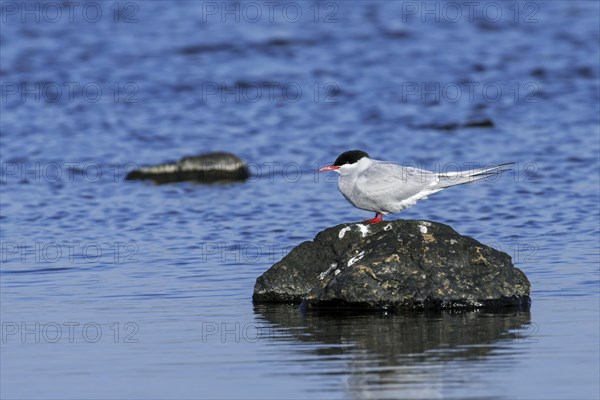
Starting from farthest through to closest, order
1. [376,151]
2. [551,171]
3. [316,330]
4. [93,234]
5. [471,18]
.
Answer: [471,18] → [376,151] → [551,171] → [93,234] → [316,330]

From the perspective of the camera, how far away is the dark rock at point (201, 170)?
53.5 ft

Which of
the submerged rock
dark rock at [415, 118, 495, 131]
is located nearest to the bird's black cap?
the submerged rock

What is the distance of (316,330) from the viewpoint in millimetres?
8422

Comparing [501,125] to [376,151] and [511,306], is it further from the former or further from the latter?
[511,306]

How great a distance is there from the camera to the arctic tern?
9.28 meters

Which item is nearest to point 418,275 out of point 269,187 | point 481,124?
point 269,187

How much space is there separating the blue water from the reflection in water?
A: 0.09 feet

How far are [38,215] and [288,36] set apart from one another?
48.6 feet

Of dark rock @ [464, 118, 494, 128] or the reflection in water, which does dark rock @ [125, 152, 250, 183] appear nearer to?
dark rock @ [464, 118, 494, 128]

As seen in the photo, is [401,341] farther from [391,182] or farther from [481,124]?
[481,124]

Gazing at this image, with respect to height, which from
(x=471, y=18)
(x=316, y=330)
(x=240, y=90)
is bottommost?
(x=316, y=330)

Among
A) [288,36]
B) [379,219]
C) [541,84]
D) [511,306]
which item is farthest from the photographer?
[288,36]

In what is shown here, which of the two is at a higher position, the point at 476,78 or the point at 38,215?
the point at 476,78

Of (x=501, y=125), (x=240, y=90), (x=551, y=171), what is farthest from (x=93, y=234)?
(x=240, y=90)
